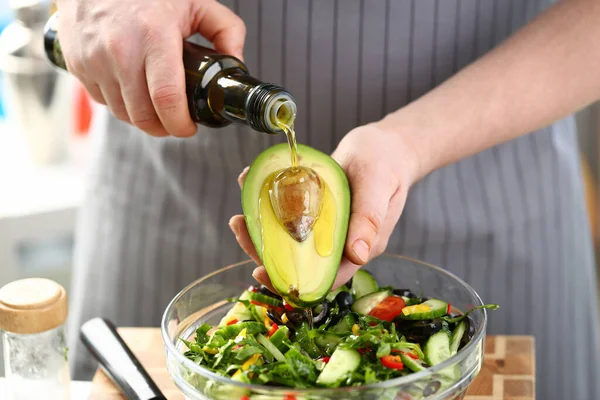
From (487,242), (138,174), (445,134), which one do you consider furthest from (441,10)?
(138,174)

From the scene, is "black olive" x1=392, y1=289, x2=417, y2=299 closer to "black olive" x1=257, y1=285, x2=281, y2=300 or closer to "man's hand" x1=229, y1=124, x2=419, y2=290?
"man's hand" x1=229, y1=124, x2=419, y2=290

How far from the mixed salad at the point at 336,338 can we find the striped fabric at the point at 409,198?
1.31 ft

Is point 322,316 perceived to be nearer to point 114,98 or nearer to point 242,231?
point 242,231

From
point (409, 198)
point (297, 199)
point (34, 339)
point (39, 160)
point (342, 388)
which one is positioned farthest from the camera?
point (39, 160)

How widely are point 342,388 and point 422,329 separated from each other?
0.75ft

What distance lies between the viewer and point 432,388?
1.01 metres

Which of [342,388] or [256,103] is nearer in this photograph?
[342,388]

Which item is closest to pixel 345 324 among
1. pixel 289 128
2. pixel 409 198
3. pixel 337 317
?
pixel 337 317

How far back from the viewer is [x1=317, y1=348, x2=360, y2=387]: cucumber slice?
3.27 ft

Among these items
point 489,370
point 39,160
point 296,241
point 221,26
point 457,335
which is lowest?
point 39,160

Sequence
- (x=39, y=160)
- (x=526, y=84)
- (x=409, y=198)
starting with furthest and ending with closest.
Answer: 1. (x=39, y=160)
2. (x=409, y=198)
3. (x=526, y=84)

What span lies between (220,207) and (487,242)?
50 centimetres

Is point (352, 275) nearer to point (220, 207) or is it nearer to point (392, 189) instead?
point (392, 189)

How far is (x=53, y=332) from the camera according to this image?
3.94 ft
